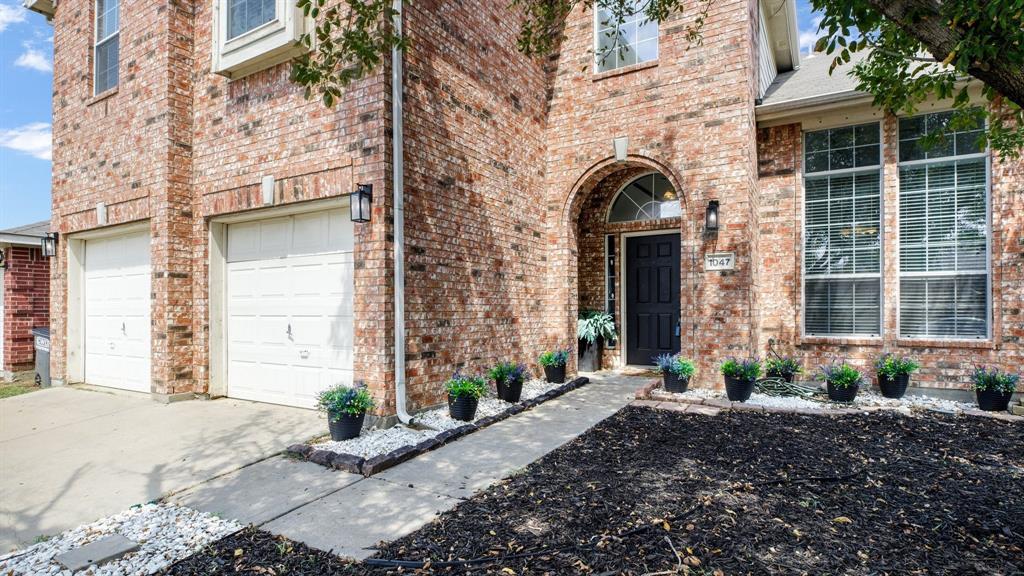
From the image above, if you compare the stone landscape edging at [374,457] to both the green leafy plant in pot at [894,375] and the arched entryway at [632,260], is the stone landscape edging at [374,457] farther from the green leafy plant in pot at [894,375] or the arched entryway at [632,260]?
the green leafy plant in pot at [894,375]

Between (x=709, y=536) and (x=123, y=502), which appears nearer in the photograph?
(x=709, y=536)

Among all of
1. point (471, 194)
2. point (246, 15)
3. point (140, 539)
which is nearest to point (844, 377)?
point (471, 194)

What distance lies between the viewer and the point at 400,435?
470 cm

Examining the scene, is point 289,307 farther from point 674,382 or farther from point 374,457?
point 674,382

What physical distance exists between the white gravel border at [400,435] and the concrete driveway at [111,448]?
0.54 m

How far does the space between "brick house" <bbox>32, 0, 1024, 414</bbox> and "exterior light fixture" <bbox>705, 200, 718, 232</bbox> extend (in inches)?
1.8

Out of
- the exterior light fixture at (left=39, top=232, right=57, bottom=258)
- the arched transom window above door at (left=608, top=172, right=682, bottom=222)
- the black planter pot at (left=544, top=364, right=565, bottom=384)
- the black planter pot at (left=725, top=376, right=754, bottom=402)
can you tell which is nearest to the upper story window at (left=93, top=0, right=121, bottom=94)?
the exterior light fixture at (left=39, top=232, right=57, bottom=258)

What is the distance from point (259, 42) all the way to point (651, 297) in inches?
244

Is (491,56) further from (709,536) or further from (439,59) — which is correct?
(709,536)

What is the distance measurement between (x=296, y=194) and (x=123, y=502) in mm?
3093

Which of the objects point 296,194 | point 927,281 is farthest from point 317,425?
point 927,281

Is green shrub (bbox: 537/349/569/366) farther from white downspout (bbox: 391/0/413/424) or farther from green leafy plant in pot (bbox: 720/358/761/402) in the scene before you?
white downspout (bbox: 391/0/413/424)

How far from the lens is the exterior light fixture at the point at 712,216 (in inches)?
259

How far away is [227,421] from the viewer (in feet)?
17.6
